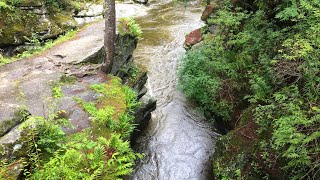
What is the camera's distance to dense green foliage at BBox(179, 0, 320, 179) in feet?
18.4

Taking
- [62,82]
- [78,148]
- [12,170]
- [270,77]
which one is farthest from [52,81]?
[270,77]

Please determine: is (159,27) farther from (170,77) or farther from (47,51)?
(47,51)

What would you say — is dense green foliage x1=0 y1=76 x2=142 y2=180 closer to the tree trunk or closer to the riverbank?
the riverbank

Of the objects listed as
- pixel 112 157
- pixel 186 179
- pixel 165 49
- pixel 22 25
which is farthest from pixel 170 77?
pixel 112 157

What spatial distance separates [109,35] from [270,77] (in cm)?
421

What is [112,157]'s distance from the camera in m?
5.28

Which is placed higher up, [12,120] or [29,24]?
[12,120]

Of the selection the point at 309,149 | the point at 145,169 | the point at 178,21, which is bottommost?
the point at 145,169

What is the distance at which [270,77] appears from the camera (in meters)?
7.63

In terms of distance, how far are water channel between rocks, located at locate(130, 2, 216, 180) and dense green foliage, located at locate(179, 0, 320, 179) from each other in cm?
88

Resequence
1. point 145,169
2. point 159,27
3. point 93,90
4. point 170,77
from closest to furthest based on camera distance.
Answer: point 93,90
point 145,169
point 170,77
point 159,27

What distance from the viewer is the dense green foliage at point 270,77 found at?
5.61m

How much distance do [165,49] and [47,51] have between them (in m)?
6.67

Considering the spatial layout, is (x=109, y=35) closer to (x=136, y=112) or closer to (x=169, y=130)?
(x=136, y=112)
